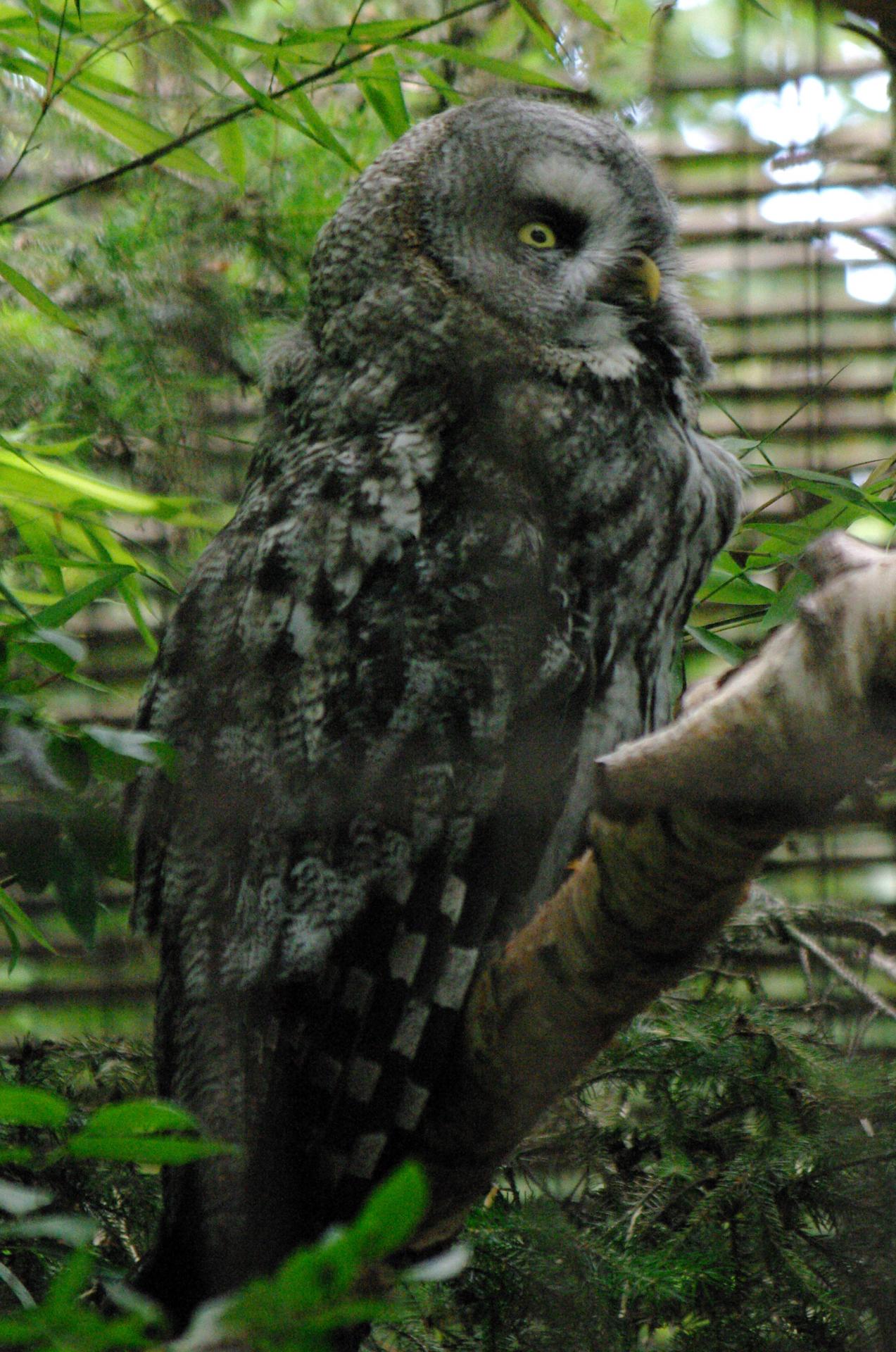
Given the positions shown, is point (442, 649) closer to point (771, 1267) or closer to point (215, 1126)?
point (215, 1126)

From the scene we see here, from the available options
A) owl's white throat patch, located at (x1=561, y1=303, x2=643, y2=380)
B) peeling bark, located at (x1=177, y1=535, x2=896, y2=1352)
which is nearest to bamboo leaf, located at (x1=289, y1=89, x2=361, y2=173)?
owl's white throat patch, located at (x1=561, y1=303, x2=643, y2=380)

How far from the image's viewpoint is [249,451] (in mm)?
1703

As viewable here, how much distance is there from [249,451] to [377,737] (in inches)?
32.2

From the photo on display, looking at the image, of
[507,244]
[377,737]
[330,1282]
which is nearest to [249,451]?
[507,244]

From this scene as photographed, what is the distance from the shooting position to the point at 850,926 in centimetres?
116

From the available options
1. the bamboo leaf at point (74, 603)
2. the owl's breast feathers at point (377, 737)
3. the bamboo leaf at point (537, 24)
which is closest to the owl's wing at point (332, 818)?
the owl's breast feathers at point (377, 737)

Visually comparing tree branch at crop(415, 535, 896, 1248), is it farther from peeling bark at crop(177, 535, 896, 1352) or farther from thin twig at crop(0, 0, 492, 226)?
thin twig at crop(0, 0, 492, 226)

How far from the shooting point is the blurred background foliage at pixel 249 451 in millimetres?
946


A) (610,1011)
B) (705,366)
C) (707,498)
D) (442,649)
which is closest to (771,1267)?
(610,1011)

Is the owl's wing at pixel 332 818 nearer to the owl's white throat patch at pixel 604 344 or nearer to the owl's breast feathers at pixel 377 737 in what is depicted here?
the owl's breast feathers at pixel 377 737

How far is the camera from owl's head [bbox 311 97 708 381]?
1209 mm

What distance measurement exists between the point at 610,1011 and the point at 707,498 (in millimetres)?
542

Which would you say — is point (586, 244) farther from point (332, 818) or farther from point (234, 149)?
point (332, 818)

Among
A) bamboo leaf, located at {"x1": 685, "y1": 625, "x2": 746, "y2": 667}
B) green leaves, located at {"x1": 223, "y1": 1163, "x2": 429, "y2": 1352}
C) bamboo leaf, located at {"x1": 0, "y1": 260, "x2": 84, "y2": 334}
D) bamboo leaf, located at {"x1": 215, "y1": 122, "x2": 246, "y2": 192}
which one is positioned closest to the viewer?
green leaves, located at {"x1": 223, "y1": 1163, "x2": 429, "y2": 1352}
